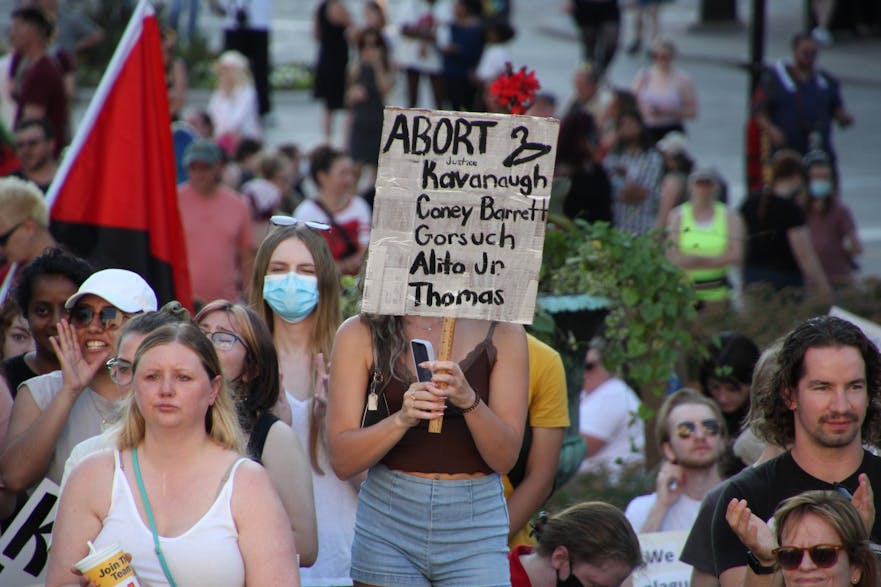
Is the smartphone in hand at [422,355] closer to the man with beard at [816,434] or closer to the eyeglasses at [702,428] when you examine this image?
the man with beard at [816,434]

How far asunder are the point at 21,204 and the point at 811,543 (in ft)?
13.2

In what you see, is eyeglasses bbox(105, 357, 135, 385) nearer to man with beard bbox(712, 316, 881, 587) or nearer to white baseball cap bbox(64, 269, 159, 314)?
white baseball cap bbox(64, 269, 159, 314)

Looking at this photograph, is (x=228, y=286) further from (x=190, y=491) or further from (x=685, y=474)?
(x=190, y=491)

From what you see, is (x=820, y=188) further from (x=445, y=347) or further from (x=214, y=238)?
(x=445, y=347)

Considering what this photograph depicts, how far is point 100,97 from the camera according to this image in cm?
688

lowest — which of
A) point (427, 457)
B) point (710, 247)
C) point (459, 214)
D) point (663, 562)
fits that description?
point (663, 562)

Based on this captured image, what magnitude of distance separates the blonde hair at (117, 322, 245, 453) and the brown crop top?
50 centimetres

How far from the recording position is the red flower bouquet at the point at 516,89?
17.0 ft

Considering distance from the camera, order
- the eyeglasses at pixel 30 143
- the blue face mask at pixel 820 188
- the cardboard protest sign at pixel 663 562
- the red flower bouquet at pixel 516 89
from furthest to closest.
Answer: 1. the blue face mask at pixel 820 188
2. the eyeglasses at pixel 30 143
3. the cardboard protest sign at pixel 663 562
4. the red flower bouquet at pixel 516 89

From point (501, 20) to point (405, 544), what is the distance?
1360 centimetres

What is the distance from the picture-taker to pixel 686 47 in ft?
89.3

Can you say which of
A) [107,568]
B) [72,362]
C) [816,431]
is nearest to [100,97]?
[72,362]

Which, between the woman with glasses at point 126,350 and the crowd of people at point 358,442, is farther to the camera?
the woman with glasses at point 126,350

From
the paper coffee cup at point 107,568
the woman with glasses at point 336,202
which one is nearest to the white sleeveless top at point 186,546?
the paper coffee cup at point 107,568
